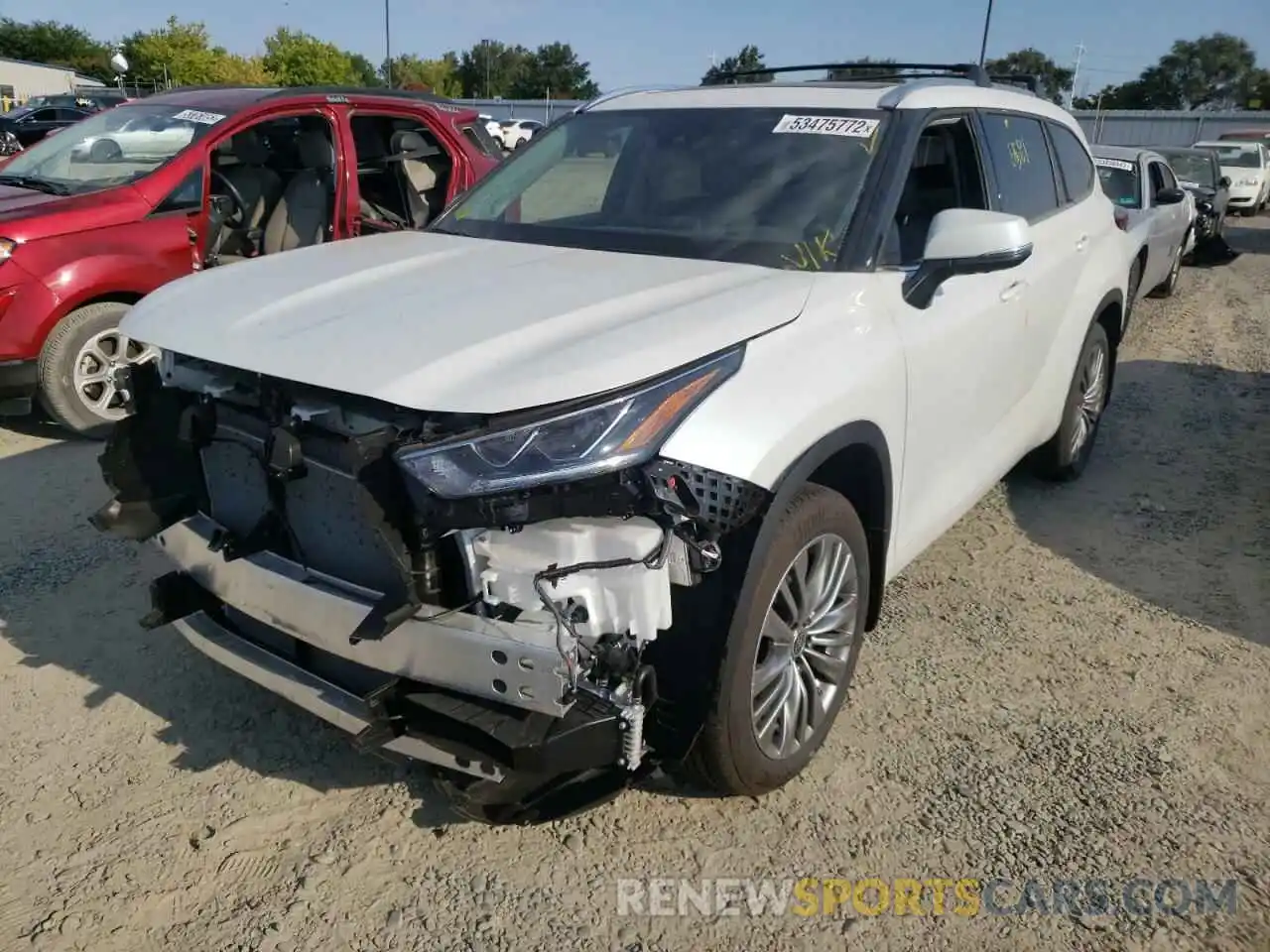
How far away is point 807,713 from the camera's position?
289 centimetres

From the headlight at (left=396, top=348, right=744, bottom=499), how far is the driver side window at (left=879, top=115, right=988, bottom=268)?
1219 mm

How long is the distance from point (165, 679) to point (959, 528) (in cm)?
337

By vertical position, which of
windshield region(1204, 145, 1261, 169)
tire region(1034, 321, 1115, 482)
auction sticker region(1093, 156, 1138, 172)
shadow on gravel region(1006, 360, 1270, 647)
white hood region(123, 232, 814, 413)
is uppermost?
white hood region(123, 232, 814, 413)

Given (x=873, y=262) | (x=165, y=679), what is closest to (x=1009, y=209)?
(x=873, y=262)

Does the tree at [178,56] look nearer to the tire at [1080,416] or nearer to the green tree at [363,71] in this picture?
the green tree at [363,71]

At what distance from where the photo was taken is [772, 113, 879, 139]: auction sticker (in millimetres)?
3266

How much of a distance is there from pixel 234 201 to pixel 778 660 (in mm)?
5323

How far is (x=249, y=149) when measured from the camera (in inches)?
259

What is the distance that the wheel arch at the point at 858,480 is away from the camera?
2.40 m

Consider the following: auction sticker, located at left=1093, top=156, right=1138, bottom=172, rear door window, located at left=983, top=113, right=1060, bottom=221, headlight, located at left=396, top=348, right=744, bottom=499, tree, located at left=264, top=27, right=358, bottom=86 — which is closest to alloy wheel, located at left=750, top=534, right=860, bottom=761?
headlight, located at left=396, top=348, right=744, bottom=499

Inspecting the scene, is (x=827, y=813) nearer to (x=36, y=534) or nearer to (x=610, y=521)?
(x=610, y=521)

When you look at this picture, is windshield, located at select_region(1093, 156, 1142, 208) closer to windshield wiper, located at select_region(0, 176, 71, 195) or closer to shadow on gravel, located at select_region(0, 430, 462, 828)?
windshield wiper, located at select_region(0, 176, 71, 195)

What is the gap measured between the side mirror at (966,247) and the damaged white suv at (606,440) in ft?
0.03

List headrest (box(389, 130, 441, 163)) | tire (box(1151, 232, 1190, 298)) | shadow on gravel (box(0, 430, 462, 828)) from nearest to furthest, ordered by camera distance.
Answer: shadow on gravel (box(0, 430, 462, 828)) < headrest (box(389, 130, 441, 163)) < tire (box(1151, 232, 1190, 298))
